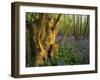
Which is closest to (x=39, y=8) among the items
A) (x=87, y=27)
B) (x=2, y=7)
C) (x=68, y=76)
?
(x=2, y=7)

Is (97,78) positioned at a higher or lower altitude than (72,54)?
lower

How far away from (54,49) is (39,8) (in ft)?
1.28

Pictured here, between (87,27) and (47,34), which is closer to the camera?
(47,34)

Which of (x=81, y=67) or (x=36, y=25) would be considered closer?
(x=36, y=25)

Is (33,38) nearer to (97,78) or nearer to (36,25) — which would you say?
(36,25)

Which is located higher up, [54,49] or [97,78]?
[54,49]

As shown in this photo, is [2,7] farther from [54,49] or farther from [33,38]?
[54,49]

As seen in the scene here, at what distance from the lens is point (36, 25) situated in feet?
7.54

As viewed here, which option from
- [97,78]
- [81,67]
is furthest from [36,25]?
[97,78]

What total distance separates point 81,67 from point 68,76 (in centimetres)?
15

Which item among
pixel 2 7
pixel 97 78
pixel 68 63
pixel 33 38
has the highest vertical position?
pixel 2 7

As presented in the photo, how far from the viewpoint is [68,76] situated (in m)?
2.44

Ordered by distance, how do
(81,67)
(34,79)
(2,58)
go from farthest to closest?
(81,67)
(34,79)
(2,58)

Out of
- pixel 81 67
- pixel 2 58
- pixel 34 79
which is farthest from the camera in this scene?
pixel 81 67
